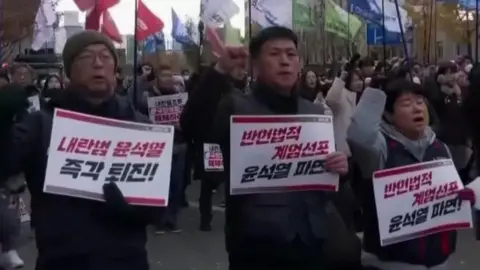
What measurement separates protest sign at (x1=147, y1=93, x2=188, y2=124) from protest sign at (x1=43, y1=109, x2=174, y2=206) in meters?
8.27

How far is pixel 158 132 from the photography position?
183 inches

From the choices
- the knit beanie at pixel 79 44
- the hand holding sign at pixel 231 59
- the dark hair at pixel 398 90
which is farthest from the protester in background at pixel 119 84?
the dark hair at pixel 398 90

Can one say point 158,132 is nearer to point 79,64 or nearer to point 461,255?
point 79,64

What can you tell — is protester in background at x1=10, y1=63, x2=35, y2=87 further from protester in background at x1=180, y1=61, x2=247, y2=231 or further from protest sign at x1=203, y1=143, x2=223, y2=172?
protester in background at x1=180, y1=61, x2=247, y2=231

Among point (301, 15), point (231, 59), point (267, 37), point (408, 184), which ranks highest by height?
point (301, 15)

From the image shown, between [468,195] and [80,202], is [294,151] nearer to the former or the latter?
[468,195]

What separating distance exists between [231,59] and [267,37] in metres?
0.39

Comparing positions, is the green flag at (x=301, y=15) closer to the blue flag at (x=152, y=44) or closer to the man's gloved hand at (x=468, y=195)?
the blue flag at (x=152, y=44)

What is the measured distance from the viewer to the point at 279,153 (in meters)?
4.91

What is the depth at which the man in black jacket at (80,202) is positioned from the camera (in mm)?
4348

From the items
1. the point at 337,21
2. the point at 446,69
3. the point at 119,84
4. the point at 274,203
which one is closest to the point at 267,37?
the point at 274,203

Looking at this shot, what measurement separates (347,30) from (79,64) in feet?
64.7

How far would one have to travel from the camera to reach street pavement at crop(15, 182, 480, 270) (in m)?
9.70

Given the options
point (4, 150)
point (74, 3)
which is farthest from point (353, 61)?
point (4, 150)
